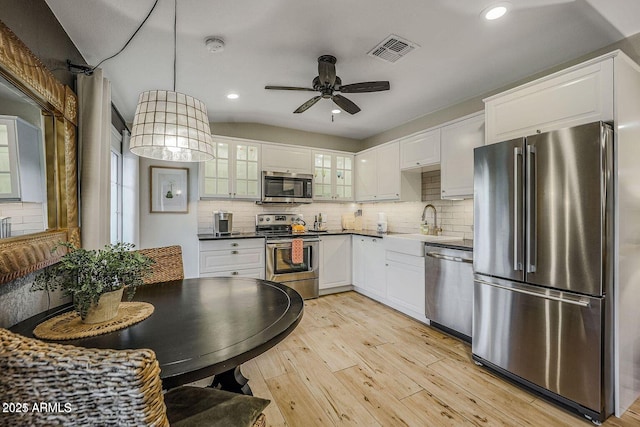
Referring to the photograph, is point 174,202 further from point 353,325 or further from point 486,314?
point 486,314

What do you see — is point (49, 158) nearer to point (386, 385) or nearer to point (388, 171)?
point (386, 385)

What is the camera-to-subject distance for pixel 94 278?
1.14 meters

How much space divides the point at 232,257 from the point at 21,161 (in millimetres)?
2405

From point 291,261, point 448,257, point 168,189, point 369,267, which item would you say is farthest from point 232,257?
point 448,257

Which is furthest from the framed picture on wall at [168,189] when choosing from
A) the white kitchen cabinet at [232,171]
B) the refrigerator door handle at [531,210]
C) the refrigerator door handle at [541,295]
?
the refrigerator door handle at [531,210]

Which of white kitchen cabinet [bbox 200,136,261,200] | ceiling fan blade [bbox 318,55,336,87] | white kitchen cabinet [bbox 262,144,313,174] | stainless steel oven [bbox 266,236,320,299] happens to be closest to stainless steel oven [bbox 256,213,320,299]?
stainless steel oven [bbox 266,236,320,299]

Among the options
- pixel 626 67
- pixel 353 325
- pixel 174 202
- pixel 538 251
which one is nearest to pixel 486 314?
pixel 538 251

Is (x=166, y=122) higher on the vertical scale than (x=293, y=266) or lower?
higher

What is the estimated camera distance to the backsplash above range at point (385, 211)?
3498 mm

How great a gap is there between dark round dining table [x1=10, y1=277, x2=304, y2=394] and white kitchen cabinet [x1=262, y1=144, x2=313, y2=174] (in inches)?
103

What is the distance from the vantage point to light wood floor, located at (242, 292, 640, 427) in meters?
1.77

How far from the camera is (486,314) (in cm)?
228

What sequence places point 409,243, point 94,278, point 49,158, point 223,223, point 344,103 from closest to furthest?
point 94,278 → point 49,158 → point 344,103 → point 409,243 → point 223,223

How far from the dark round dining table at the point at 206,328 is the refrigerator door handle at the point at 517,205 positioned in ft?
5.26
